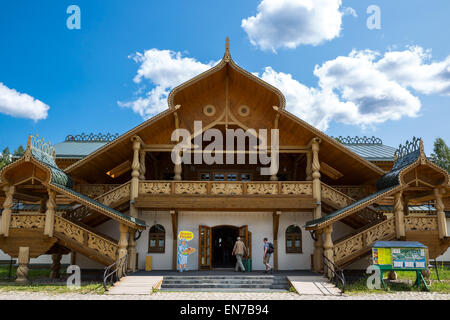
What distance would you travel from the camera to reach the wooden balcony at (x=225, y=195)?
54.6ft

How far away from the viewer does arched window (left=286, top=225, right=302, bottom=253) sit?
18.1 metres

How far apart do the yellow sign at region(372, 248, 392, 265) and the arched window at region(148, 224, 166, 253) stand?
9458mm

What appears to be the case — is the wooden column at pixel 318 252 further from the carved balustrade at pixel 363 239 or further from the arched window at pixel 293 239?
the carved balustrade at pixel 363 239

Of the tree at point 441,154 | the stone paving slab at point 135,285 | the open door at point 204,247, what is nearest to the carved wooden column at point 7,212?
the stone paving slab at point 135,285

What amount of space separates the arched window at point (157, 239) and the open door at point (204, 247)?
180cm

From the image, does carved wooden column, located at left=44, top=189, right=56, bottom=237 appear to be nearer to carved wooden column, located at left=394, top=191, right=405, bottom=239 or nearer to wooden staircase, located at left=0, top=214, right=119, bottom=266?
wooden staircase, located at left=0, top=214, right=119, bottom=266

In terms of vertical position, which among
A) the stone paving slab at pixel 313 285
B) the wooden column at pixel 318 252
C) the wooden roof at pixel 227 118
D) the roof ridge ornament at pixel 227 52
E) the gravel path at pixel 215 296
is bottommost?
the gravel path at pixel 215 296

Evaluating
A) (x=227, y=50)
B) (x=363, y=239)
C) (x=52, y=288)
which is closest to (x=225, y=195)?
(x=363, y=239)

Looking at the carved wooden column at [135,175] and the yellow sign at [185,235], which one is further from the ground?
the carved wooden column at [135,175]

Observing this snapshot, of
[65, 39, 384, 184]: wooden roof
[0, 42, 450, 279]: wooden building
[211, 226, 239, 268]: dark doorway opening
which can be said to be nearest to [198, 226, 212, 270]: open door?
[0, 42, 450, 279]: wooden building

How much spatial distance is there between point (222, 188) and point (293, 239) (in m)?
4.49

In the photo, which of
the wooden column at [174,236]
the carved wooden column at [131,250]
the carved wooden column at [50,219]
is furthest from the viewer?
the wooden column at [174,236]

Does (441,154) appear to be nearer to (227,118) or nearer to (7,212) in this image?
(227,118)
